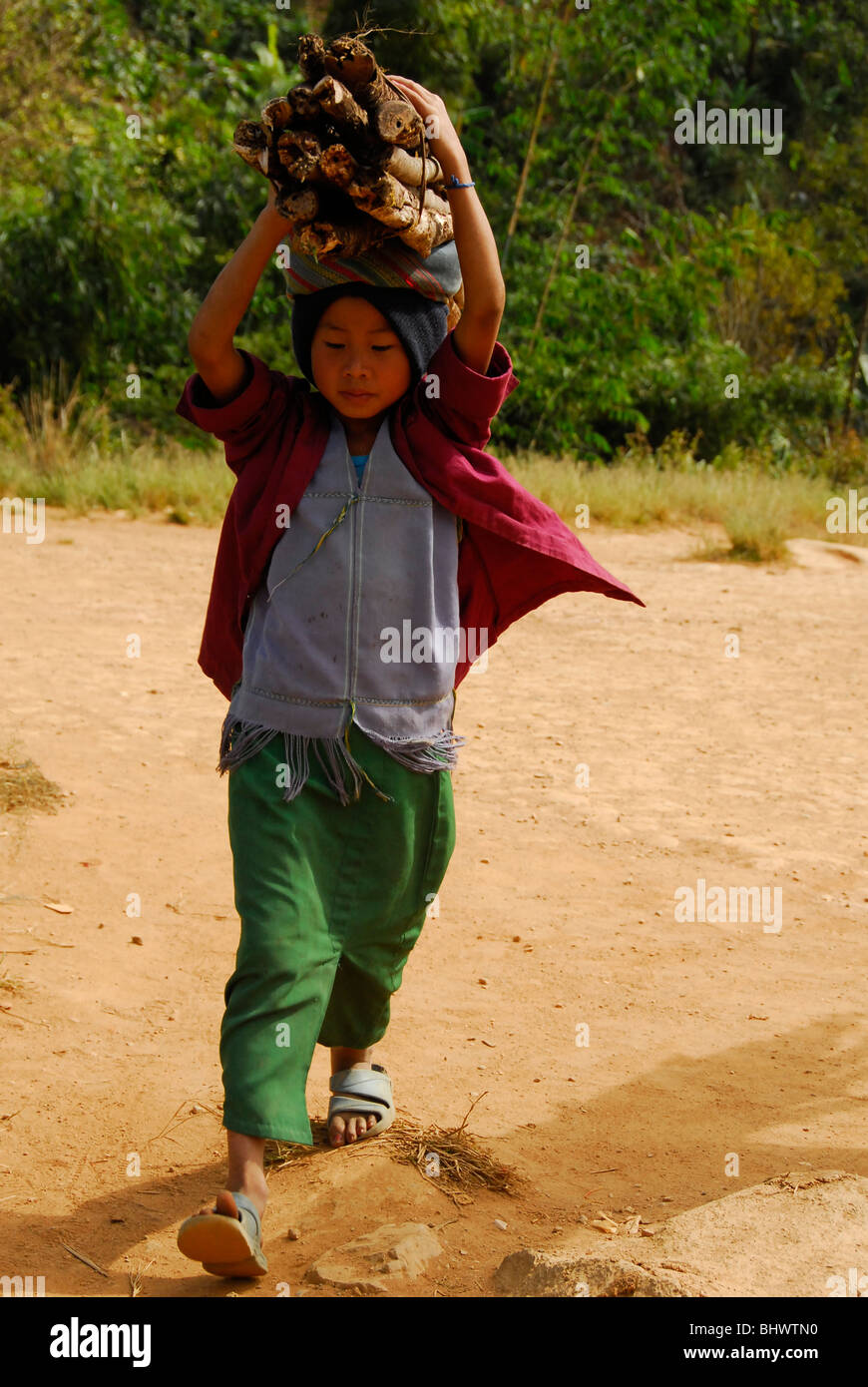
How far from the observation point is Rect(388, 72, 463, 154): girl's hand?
241 centimetres

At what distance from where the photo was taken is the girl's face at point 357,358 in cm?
249

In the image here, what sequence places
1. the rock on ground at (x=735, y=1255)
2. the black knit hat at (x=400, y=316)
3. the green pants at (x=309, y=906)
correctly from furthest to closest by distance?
1. the black knit hat at (x=400, y=316)
2. the green pants at (x=309, y=906)
3. the rock on ground at (x=735, y=1255)

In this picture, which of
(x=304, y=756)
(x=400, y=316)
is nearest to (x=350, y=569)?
(x=304, y=756)

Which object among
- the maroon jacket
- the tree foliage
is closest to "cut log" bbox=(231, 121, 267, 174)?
the maroon jacket

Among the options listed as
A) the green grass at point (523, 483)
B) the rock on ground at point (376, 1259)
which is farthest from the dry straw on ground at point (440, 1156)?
the green grass at point (523, 483)

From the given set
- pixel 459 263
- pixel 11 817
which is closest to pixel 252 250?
pixel 459 263

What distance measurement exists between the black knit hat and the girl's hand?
243mm

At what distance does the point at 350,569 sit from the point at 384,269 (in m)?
0.51

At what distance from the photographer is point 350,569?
2547 mm

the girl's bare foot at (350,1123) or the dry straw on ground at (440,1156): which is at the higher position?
the girl's bare foot at (350,1123)

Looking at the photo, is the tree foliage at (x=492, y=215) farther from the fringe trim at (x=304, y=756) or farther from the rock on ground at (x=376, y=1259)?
the rock on ground at (x=376, y=1259)

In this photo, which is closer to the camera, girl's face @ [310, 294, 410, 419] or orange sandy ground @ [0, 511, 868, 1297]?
girl's face @ [310, 294, 410, 419]

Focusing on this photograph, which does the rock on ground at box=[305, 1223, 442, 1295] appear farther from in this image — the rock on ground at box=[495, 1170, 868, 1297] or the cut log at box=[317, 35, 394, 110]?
the cut log at box=[317, 35, 394, 110]

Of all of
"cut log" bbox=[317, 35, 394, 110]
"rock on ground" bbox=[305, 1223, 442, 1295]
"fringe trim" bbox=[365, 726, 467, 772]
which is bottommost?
"rock on ground" bbox=[305, 1223, 442, 1295]
